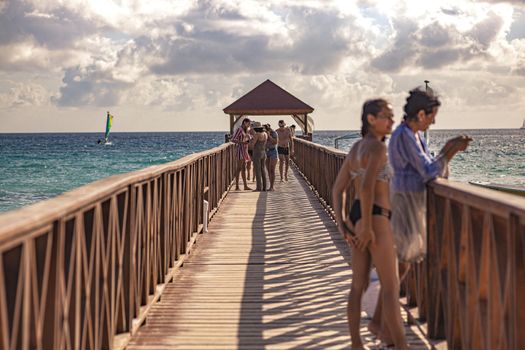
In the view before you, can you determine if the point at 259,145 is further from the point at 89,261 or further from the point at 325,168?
the point at 89,261

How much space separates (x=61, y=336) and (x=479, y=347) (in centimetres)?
218

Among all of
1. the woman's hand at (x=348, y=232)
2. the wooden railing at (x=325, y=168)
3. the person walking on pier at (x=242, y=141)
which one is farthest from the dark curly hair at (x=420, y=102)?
the person walking on pier at (x=242, y=141)

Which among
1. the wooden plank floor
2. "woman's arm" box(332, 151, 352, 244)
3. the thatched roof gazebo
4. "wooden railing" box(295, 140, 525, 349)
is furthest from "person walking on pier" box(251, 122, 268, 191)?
the thatched roof gazebo

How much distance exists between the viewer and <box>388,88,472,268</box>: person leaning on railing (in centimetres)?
454

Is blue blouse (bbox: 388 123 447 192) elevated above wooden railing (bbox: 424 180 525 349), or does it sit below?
above

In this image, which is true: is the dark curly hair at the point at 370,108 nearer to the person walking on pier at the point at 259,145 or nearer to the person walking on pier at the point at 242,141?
the person walking on pier at the point at 259,145

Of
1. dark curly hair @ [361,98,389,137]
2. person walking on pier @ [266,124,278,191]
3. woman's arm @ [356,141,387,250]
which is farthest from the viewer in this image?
person walking on pier @ [266,124,278,191]

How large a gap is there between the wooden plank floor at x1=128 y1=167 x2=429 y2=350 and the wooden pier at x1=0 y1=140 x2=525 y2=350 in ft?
0.06

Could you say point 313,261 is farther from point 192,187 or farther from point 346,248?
point 192,187

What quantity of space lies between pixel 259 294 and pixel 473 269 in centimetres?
295

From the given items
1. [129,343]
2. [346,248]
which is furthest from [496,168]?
[129,343]

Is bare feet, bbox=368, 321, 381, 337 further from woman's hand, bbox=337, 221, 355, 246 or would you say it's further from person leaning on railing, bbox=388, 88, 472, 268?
woman's hand, bbox=337, 221, 355, 246

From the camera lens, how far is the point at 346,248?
30.0ft

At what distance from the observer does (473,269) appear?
4078 millimetres
